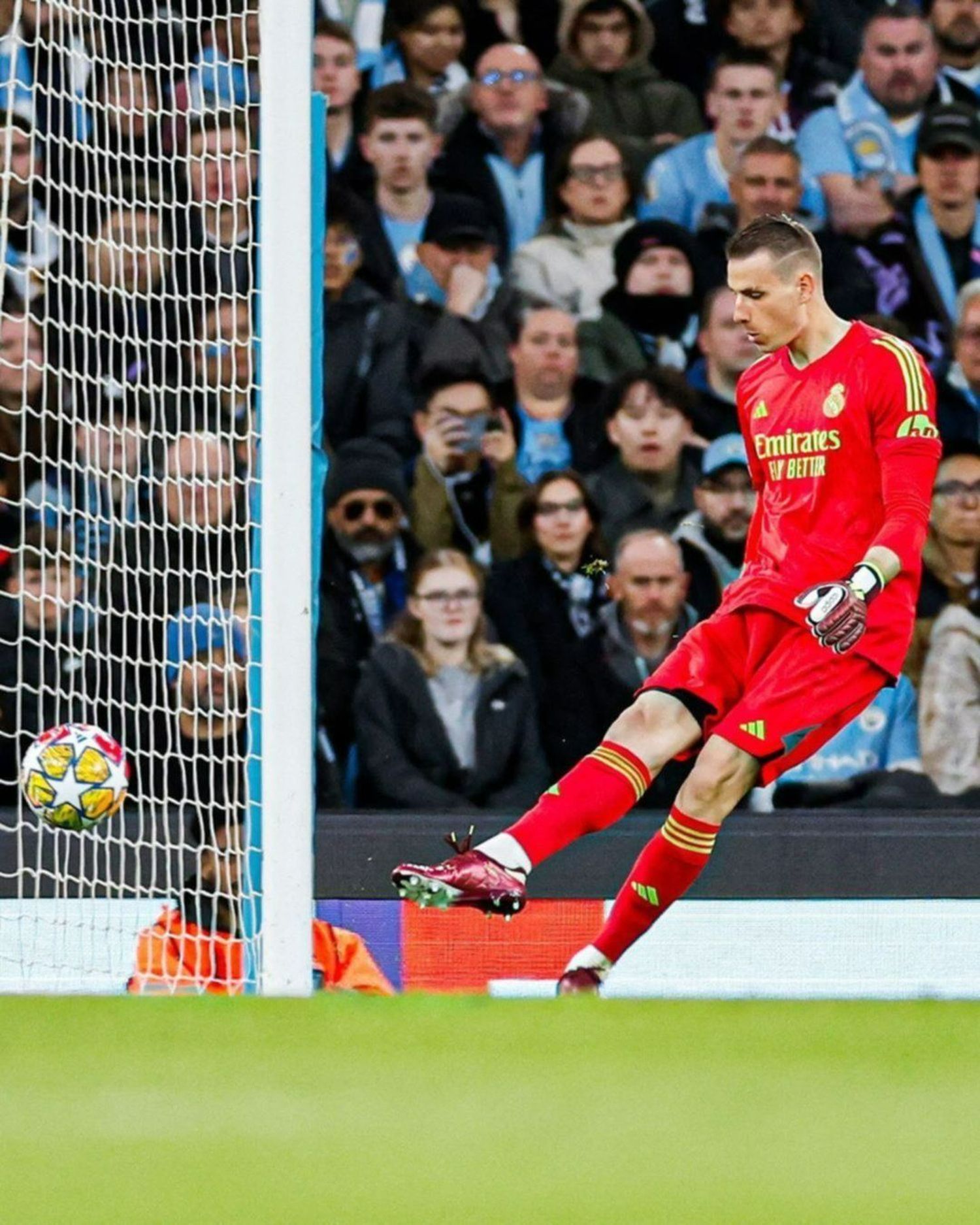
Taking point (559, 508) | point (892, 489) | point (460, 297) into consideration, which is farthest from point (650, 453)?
point (892, 489)

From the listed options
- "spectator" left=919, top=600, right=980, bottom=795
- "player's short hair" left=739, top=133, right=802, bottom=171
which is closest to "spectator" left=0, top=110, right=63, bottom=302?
"player's short hair" left=739, top=133, right=802, bottom=171

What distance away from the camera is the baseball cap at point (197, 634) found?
17.5 feet

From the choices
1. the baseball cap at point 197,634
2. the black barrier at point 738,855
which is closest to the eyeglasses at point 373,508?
the baseball cap at point 197,634

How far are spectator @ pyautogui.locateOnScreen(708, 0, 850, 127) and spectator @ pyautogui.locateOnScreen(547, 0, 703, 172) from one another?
0.73 feet

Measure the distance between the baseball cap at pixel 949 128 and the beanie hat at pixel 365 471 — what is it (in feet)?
5.01

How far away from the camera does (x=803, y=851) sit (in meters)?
5.48

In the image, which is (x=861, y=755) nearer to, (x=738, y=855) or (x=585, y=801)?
(x=738, y=855)

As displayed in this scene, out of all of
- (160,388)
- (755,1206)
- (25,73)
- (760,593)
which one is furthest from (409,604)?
(755,1206)

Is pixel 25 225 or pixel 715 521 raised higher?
pixel 25 225

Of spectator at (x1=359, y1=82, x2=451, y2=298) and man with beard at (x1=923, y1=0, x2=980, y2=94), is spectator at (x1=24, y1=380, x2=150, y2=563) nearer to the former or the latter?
spectator at (x1=359, y1=82, x2=451, y2=298)

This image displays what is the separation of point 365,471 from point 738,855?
131 cm

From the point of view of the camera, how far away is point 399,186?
18.9ft

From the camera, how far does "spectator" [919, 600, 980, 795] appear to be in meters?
5.59

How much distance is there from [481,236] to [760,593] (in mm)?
Answer: 1642
